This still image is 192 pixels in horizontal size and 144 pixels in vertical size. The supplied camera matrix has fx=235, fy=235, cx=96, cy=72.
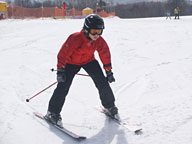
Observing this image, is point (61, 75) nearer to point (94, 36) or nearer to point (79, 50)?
point (79, 50)

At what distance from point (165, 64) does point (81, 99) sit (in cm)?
249

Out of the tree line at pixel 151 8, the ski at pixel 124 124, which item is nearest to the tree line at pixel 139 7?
the tree line at pixel 151 8

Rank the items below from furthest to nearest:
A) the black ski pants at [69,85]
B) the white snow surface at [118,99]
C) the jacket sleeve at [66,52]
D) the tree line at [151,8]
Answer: the tree line at [151,8], the black ski pants at [69,85], the jacket sleeve at [66,52], the white snow surface at [118,99]

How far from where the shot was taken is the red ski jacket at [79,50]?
290cm

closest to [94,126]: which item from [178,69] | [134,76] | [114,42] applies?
[134,76]

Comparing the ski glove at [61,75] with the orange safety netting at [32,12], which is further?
the orange safety netting at [32,12]

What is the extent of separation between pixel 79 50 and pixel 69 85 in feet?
1.58

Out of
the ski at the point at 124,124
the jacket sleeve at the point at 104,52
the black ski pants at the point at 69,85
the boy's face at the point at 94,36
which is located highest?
the boy's face at the point at 94,36

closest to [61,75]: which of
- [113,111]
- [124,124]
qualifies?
[113,111]

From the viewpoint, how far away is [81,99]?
13.5ft

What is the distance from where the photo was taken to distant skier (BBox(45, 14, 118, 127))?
9.47 feet

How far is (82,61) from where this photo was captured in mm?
3125

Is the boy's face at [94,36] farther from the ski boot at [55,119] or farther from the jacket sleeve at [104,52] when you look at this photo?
the ski boot at [55,119]

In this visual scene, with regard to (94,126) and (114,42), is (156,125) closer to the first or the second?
(94,126)
